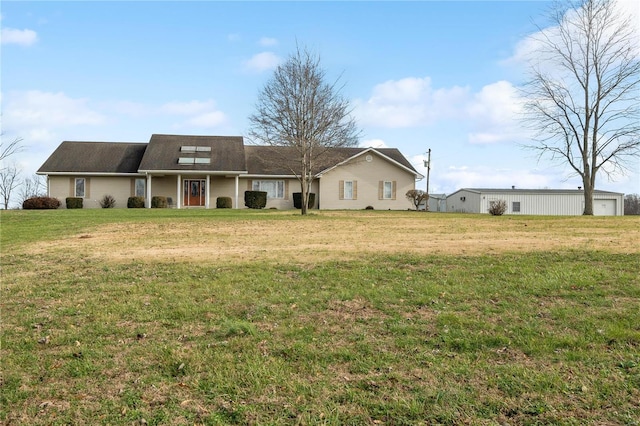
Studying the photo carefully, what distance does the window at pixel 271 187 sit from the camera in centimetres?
3331

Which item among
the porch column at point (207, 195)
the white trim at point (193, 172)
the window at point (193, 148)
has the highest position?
the window at point (193, 148)

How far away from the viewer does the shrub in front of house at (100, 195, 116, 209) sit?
31247 mm

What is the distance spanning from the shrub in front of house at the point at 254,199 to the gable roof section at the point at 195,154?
1.67 metres

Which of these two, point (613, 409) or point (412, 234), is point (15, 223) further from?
point (613, 409)

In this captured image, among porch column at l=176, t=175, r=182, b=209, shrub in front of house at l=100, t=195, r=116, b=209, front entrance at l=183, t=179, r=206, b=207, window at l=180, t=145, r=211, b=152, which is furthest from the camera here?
window at l=180, t=145, r=211, b=152

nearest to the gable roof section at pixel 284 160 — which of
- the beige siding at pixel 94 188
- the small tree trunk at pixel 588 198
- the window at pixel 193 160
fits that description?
the window at pixel 193 160

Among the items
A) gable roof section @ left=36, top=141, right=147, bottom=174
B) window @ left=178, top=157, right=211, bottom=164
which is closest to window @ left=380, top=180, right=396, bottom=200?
window @ left=178, top=157, right=211, bottom=164

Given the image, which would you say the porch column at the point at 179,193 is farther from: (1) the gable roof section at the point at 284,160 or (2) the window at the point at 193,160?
(1) the gable roof section at the point at 284,160

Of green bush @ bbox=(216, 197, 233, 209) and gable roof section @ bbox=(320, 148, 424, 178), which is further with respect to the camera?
gable roof section @ bbox=(320, 148, 424, 178)

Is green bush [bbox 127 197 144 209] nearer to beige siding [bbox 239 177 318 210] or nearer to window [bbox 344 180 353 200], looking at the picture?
beige siding [bbox 239 177 318 210]

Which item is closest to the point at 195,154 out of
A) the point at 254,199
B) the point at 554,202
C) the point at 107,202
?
the point at 254,199

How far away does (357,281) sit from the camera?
23.5 ft

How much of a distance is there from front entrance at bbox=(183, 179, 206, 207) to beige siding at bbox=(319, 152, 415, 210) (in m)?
8.45

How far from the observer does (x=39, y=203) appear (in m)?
28.8
